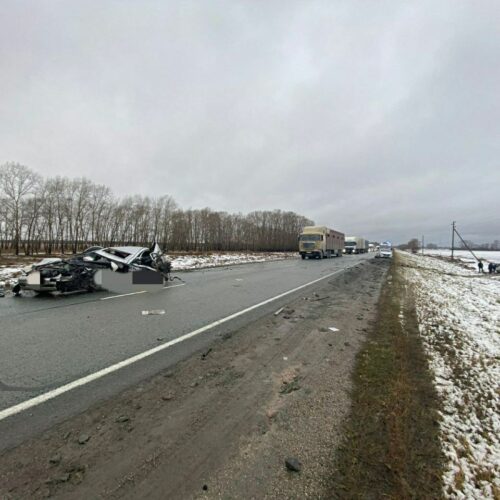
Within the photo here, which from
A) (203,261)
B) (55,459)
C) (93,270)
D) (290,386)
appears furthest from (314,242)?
(55,459)

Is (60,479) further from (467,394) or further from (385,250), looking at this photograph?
(385,250)

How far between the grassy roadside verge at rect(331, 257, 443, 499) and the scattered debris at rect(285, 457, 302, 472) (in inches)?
10.4

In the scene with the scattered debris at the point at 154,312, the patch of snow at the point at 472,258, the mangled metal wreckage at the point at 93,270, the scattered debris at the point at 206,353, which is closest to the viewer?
the scattered debris at the point at 206,353

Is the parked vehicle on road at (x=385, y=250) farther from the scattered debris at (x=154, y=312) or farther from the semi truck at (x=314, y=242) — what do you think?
the scattered debris at (x=154, y=312)

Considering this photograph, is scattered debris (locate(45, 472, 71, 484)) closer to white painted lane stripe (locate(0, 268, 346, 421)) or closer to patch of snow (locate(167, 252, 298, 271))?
white painted lane stripe (locate(0, 268, 346, 421))

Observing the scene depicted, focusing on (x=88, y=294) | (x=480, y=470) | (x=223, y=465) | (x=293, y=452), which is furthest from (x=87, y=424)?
(x=88, y=294)

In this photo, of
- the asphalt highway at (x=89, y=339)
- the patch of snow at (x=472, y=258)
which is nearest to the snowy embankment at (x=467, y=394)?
the asphalt highway at (x=89, y=339)

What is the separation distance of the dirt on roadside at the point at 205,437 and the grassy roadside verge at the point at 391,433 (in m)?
0.15

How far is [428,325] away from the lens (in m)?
6.03

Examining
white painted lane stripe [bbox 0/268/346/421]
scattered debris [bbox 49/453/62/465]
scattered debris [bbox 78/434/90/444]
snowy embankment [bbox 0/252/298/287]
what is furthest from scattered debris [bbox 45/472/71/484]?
snowy embankment [bbox 0/252/298/287]

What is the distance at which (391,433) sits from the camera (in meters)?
2.43

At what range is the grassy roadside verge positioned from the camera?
190cm

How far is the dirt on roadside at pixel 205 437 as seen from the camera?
1872 mm

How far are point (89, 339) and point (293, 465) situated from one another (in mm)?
4214
